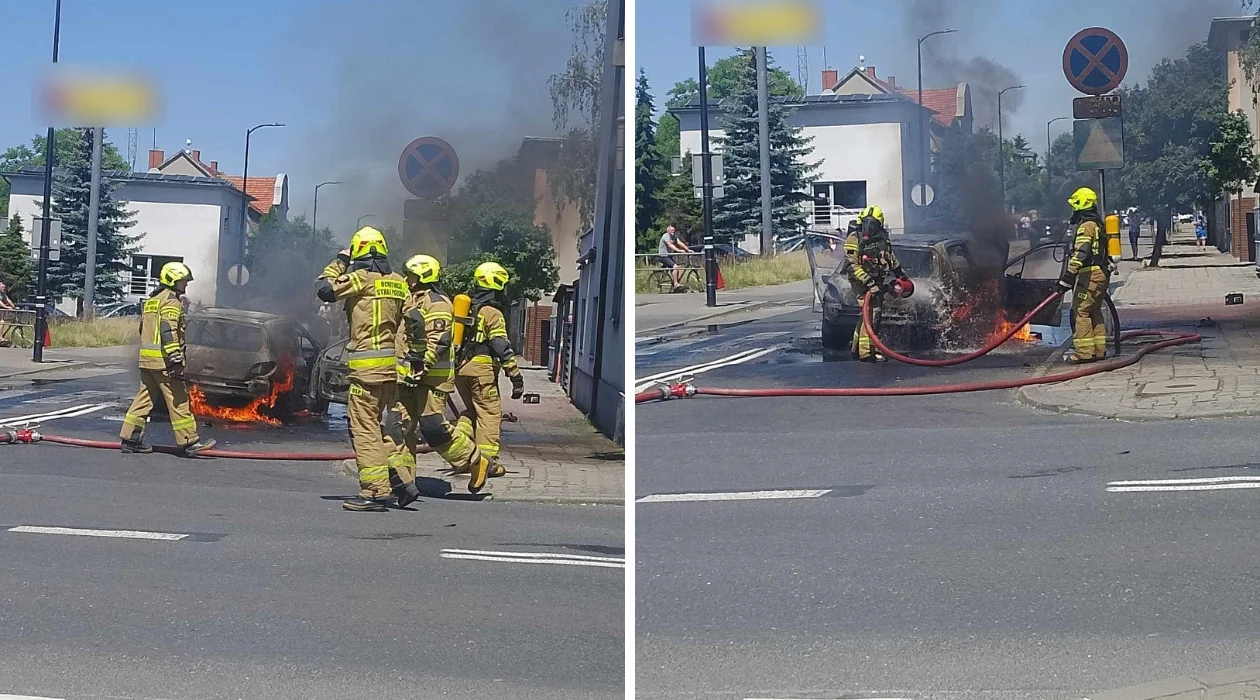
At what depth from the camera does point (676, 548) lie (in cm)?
223

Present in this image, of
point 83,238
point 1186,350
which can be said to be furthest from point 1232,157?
point 83,238

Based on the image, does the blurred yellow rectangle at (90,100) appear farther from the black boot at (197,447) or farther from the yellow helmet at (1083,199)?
the yellow helmet at (1083,199)

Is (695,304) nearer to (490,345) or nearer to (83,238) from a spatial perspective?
(490,345)

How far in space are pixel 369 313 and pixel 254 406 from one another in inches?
11.2

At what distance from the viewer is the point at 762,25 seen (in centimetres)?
216

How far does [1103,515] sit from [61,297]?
194 centimetres

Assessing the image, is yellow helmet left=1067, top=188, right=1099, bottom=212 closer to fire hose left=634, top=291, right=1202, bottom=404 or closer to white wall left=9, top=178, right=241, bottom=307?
fire hose left=634, top=291, right=1202, bottom=404

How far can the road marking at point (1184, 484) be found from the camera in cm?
209

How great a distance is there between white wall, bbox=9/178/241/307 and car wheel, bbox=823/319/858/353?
115 cm

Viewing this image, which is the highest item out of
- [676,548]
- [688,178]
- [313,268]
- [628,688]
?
[688,178]

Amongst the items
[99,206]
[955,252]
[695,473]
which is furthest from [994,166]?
[99,206]

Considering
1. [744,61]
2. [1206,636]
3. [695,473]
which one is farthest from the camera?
[695,473]

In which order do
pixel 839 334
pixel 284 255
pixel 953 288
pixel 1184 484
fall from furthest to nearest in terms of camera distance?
pixel 839 334 → pixel 953 288 → pixel 1184 484 → pixel 284 255

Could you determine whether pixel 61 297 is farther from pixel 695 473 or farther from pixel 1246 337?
pixel 1246 337
